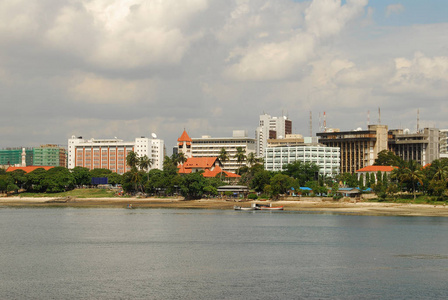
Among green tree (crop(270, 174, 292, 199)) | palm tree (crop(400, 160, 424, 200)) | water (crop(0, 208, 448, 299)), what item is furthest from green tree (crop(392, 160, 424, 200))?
water (crop(0, 208, 448, 299))

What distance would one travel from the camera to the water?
5169 cm

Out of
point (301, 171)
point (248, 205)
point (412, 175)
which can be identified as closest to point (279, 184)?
point (248, 205)

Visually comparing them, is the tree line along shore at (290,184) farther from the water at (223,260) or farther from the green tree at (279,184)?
the water at (223,260)

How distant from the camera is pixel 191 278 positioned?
56688 mm

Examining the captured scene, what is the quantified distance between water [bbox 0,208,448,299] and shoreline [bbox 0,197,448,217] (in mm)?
23126

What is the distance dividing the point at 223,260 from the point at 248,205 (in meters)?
93.0

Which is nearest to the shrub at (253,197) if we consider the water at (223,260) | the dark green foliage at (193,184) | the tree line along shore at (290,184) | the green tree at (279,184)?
the tree line along shore at (290,184)

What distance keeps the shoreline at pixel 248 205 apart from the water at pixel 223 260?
23126 millimetres

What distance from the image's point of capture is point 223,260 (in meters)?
66.4

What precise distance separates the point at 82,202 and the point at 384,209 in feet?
319

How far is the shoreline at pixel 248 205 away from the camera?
132000mm

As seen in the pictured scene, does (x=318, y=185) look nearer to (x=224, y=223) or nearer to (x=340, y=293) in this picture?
(x=224, y=223)

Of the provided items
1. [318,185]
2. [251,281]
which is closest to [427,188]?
[318,185]

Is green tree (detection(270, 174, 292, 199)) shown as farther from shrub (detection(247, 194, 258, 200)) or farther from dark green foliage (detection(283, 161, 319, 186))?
dark green foliage (detection(283, 161, 319, 186))
